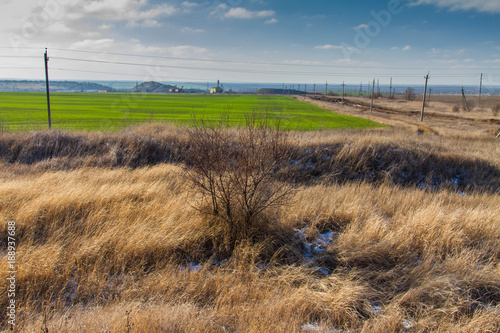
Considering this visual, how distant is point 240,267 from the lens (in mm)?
4996

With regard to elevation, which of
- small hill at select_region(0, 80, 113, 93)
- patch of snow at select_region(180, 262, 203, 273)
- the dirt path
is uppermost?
small hill at select_region(0, 80, 113, 93)

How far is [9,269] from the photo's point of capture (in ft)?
14.7

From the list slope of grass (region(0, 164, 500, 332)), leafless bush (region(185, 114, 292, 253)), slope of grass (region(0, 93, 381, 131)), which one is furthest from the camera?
slope of grass (region(0, 93, 381, 131))

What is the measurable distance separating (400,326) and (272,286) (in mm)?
1839

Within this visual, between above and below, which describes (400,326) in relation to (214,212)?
below

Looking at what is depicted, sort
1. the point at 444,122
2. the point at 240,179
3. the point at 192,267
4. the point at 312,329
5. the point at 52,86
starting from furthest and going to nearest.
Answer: the point at 52,86, the point at 444,122, the point at 240,179, the point at 192,267, the point at 312,329

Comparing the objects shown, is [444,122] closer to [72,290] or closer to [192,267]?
[192,267]

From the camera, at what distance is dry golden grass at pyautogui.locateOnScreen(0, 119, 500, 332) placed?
12.6 feet

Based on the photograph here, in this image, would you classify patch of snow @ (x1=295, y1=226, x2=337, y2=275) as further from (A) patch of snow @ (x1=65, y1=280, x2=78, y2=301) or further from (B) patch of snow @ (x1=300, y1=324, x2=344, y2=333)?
(A) patch of snow @ (x1=65, y1=280, x2=78, y2=301)

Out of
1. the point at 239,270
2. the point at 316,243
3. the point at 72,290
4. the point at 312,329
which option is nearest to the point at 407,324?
the point at 312,329

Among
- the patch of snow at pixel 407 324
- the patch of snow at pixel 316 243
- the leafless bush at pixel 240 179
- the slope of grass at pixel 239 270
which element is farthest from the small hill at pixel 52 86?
the patch of snow at pixel 407 324

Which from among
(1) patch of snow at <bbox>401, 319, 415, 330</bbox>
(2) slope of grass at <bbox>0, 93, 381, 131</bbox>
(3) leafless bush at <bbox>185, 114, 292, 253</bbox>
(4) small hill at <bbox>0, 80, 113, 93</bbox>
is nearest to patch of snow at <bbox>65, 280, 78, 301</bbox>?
(3) leafless bush at <bbox>185, 114, 292, 253</bbox>

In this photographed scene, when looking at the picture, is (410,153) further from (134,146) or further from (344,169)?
(134,146)

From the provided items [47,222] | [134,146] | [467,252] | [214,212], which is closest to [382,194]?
[467,252]
